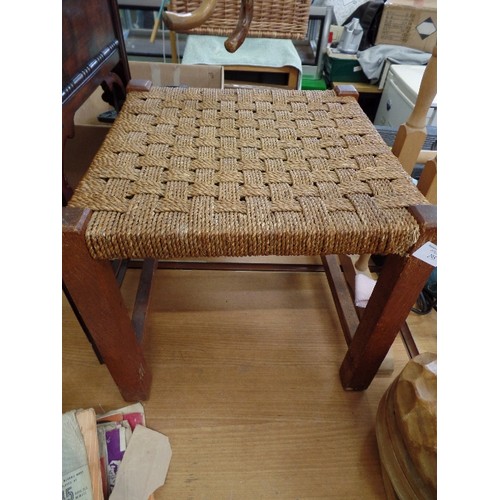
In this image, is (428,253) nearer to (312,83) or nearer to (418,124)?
(418,124)

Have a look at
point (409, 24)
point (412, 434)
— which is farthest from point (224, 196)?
point (409, 24)

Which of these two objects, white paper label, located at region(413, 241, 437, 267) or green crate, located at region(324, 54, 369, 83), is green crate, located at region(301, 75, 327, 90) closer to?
green crate, located at region(324, 54, 369, 83)

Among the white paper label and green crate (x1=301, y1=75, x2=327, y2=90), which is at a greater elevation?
the white paper label

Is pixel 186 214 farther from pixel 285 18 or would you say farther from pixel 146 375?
pixel 285 18

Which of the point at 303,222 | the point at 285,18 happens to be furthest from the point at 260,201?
the point at 285,18

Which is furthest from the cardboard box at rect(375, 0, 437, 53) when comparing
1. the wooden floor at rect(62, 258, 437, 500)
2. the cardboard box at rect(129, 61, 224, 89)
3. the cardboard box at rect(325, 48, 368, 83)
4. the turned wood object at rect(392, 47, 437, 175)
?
the wooden floor at rect(62, 258, 437, 500)

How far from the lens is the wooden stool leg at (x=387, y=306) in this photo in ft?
1.55

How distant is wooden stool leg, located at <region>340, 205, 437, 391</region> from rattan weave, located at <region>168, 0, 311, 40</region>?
1.10 meters

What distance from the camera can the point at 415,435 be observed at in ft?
1.67

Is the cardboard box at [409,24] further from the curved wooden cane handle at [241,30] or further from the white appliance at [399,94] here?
the curved wooden cane handle at [241,30]

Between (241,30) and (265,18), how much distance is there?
904 mm

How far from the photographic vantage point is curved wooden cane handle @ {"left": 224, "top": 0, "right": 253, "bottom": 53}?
1.71 feet

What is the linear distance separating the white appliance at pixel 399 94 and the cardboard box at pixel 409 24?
0.76 ft

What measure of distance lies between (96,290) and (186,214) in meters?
0.16
